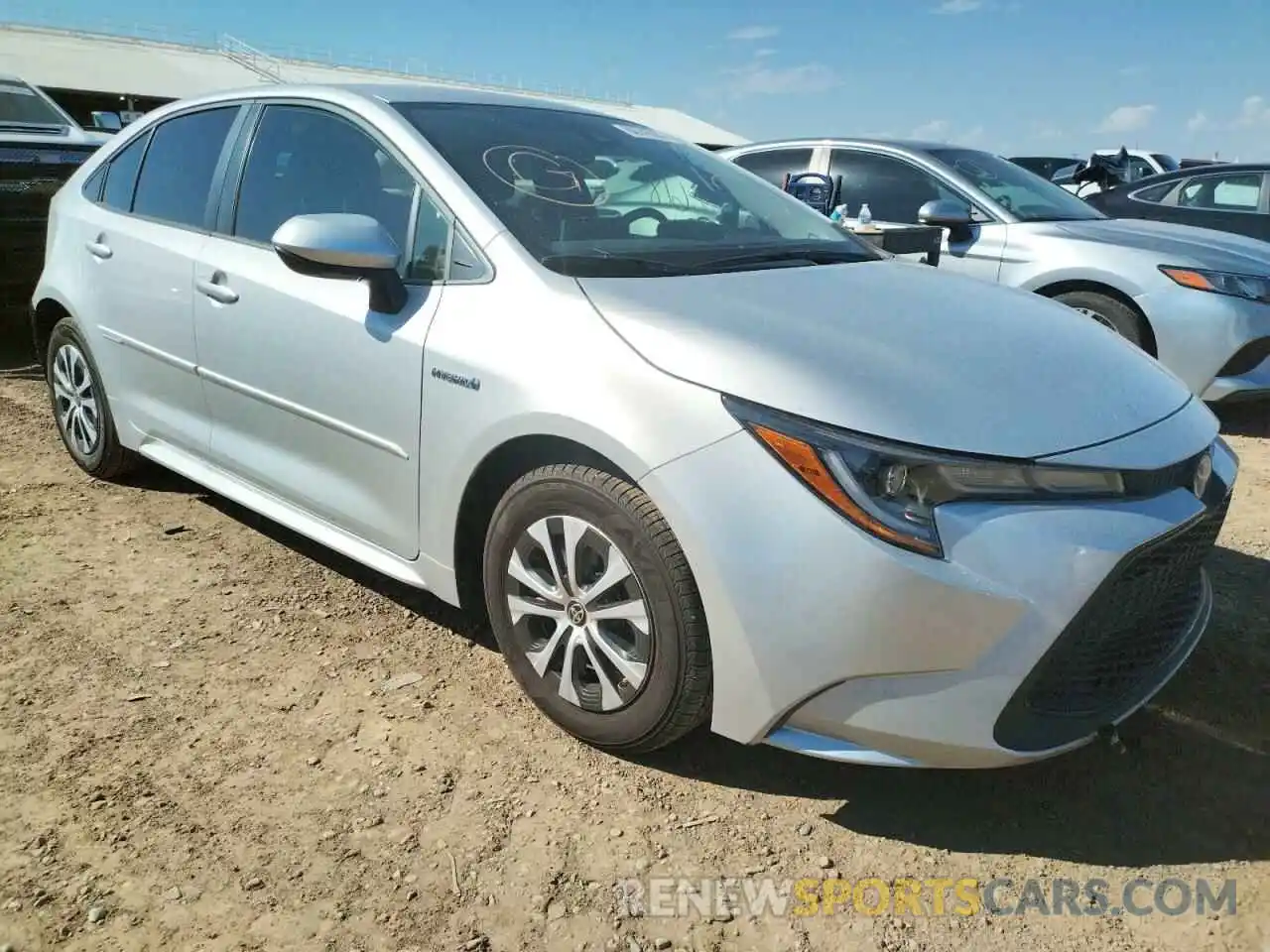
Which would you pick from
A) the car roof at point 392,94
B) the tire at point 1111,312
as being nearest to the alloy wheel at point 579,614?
the car roof at point 392,94

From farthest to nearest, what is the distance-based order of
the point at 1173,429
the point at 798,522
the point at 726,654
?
the point at 1173,429
the point at 726,654
the point at 798,522

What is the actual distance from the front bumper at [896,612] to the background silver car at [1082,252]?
3.08 m

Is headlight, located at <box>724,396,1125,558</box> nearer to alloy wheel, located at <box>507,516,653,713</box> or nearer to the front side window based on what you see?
alloy wheel, located at <box>507,516,653,713</box>

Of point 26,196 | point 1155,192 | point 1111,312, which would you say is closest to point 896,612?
point 1111,312

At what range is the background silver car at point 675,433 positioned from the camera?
1.90 m

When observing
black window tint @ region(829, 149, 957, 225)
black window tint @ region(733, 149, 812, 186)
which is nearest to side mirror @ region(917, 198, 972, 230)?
black window tint @ region(829, 149, 957, 225)

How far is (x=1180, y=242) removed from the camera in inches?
215

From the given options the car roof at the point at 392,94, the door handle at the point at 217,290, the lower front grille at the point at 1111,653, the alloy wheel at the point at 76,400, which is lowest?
the alloy wheel at the point at 76,400

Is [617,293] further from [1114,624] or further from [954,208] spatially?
[954,208]

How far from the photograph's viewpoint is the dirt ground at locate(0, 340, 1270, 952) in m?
1.91

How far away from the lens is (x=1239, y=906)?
198 centimetres

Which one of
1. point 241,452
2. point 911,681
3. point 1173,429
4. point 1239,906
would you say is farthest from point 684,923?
point 241,452

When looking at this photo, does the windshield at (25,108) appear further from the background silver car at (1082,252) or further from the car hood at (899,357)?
the car hood at (899,357)

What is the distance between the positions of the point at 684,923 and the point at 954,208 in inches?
176
